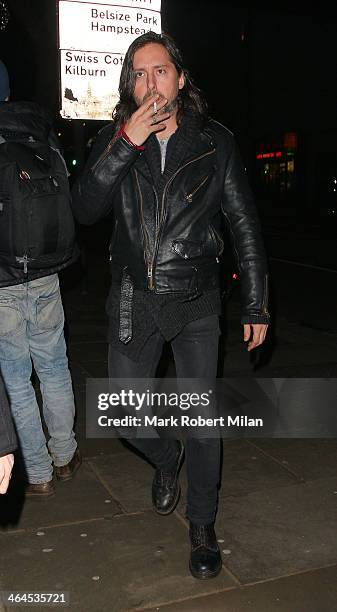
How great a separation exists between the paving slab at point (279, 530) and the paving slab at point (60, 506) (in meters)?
0.62

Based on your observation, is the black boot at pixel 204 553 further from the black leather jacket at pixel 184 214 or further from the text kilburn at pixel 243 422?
the text kilburn at pixel 243 422

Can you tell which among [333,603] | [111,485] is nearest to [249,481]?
[111,485]

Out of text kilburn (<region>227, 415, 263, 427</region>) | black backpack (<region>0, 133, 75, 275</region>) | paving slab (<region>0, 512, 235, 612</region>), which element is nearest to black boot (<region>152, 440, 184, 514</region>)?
paving slab (<region>0, 512, 235, 612</region>)

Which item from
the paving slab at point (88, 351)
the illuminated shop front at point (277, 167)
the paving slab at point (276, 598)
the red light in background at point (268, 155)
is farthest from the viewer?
the red light in background at point (268, 155)

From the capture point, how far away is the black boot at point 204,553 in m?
3.04

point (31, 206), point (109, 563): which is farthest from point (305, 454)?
point (31, 206)

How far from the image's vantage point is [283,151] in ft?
123

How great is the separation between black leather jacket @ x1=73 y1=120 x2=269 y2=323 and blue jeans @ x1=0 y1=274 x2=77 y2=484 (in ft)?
1.90

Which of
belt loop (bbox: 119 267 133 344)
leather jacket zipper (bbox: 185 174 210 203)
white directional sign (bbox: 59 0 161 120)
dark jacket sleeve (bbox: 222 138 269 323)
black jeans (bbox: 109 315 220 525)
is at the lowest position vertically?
black jeans (bbox: 109 315 220 525)

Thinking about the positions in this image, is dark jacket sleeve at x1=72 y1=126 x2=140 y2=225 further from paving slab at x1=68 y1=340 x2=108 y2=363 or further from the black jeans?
paving slab at x1=68 y1=340 x2=108 y2=363

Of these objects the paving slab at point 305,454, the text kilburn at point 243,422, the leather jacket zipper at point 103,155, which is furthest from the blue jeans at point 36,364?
the text kilburn at point 243,422

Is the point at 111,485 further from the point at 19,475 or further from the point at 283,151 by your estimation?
the point at 283,151

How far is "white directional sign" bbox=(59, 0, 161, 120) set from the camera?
727 cm

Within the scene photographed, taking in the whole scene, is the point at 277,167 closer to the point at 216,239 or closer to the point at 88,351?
the point at 88,351
